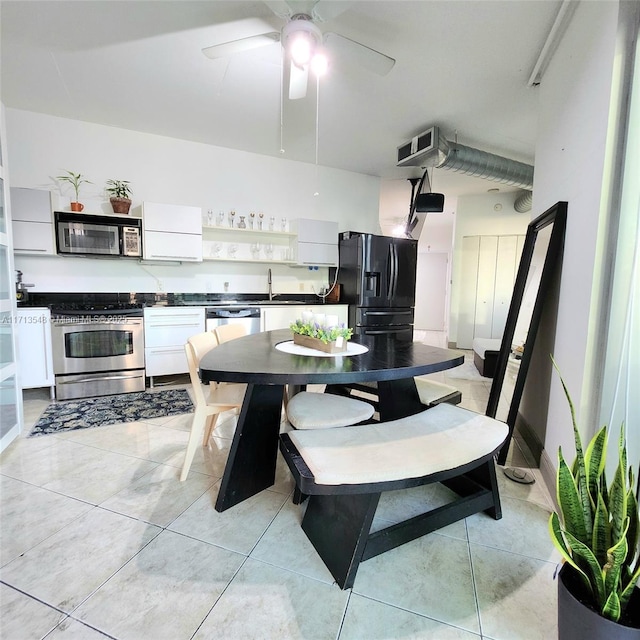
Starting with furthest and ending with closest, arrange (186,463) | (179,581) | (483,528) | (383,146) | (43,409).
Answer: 1. (383,146)
2. (43,409)
3. (186,463)
4. (483,528)
5. (179,581)

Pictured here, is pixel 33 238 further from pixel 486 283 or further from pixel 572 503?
pixel 486 283

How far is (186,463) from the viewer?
189cm

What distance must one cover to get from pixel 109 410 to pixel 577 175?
378 centimetres

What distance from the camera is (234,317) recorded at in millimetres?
3861

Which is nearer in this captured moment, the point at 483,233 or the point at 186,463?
the point at 186,463

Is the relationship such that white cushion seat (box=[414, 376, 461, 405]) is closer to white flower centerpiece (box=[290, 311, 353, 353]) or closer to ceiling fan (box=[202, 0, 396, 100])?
white flower centerpiece (box=[290, 311, 353, 353])

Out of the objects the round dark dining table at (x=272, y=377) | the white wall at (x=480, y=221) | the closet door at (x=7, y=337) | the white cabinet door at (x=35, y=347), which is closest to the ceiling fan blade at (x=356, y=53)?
the round dark dining table at (x=272, y=377)

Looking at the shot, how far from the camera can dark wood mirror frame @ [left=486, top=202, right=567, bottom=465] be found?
1.99 m

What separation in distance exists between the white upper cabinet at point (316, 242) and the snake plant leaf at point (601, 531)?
383cm

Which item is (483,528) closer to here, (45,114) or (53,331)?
(53,331)

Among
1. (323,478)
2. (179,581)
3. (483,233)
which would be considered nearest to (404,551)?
(323,478)

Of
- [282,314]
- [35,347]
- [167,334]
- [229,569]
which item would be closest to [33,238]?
[35,347]

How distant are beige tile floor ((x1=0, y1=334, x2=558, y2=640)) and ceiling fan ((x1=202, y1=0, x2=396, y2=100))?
2490 mm

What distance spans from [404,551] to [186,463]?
3.99 ft
